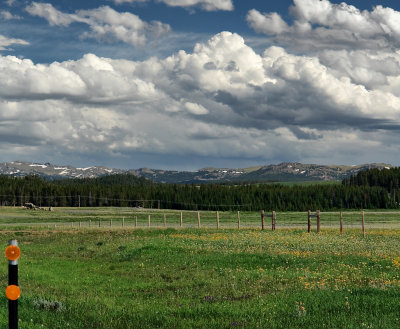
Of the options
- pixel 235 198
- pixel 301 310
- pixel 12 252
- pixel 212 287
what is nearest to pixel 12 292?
pixel 12 252

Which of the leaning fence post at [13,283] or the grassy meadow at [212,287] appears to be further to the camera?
the grassy meadow at [212,287]

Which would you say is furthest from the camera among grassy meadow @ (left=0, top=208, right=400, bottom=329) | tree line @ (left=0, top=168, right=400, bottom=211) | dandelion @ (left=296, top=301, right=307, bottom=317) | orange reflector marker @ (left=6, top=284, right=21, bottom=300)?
tree line @ (left=0, top=168, right=400, bottom=211)

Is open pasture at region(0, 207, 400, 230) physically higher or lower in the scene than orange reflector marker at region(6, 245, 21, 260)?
lower

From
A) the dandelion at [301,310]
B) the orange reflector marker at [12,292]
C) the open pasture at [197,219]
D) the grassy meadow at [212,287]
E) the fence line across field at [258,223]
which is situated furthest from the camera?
the open pasture at [197,219]

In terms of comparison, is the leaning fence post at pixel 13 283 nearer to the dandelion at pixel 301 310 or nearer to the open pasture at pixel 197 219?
the dandelion at pixel 301 310

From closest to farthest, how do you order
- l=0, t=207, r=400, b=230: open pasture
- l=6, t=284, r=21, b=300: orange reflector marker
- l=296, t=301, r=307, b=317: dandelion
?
l=6, t=284, r=21, b=300: orange reflector marker → l=296, t=301, r=307, b=317: dandelion → l=0, t=207, r=400, b=230: open pasture

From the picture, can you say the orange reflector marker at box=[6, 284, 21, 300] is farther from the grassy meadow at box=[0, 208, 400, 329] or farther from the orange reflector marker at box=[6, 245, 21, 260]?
the grassy meadow at box=[0, 208, 400, 329]

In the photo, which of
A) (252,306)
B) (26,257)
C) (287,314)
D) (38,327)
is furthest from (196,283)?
(26,257)

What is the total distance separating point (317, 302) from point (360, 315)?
1.49m

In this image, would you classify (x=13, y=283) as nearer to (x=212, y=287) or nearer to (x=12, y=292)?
(x=12, y=292)

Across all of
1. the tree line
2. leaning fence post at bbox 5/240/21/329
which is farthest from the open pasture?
the tree line

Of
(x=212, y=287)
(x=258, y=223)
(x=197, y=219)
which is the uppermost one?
(x=212, y=287)

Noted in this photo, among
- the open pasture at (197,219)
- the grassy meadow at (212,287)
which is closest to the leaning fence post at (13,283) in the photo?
the grassy meadow at (212,287)

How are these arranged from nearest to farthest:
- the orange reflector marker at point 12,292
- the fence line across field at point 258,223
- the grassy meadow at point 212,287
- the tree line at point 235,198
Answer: the orange reflector marker at point 12,292 → the grassy meadow at point 212,287 → the fence line across field at point 258,223 → the tree line at point 235,198
